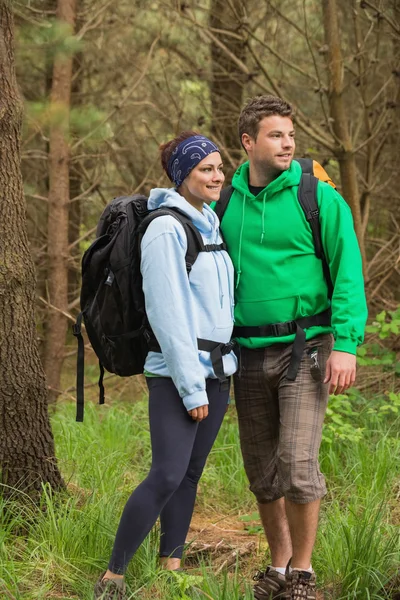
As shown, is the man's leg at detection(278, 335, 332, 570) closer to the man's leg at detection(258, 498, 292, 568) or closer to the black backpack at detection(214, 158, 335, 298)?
the man's leg at detection(258, 498, 292, 568)

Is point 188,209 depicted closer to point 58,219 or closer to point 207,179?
point 207,179

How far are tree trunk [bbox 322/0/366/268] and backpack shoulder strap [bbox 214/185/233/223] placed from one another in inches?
116

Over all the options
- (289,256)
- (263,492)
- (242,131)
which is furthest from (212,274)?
(263,492)

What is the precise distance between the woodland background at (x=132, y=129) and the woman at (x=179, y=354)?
91cm

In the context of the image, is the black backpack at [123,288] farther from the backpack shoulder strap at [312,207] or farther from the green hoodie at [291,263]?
the backpack shoulder strap at [312,207]

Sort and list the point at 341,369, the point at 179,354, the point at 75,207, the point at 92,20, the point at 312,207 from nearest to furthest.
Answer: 1. the point at 179,354
2. the point at 341,369
3. the point at 312,207
4. the point at 92,20
5. the point at 75,207

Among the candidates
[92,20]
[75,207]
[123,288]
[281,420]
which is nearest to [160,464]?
[281,420]

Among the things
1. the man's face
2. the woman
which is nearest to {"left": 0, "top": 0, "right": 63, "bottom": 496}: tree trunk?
the woman

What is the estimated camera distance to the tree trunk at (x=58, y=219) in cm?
721

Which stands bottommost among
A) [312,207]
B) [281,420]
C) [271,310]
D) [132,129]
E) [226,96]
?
[281,420]

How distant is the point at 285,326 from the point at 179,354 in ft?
1.80

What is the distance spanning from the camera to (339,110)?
6172 millimetres

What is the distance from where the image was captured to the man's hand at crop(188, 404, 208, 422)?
306cm

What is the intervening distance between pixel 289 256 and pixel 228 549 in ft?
5.51
